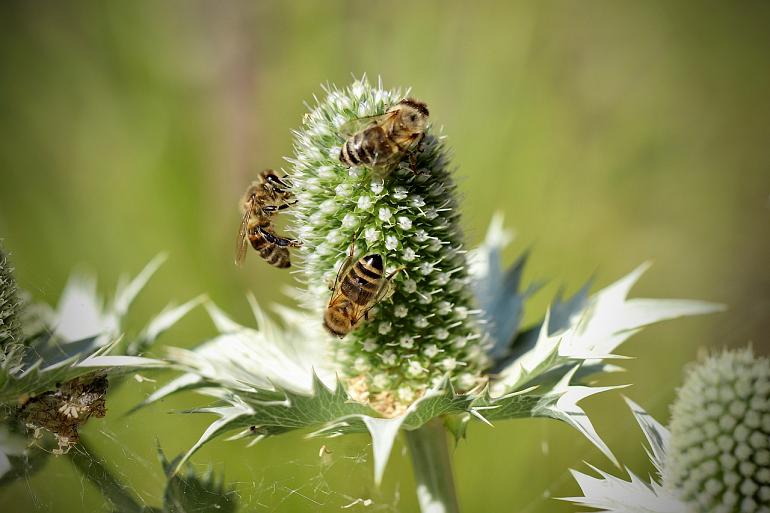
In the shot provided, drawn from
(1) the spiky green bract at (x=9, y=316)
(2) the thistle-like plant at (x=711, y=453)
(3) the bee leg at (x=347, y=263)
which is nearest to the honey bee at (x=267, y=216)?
(3) the bee leg at (x=347, y=263)

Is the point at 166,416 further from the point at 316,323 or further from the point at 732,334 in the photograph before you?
the point at 732,334

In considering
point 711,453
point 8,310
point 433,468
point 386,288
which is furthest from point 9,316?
point 711,453

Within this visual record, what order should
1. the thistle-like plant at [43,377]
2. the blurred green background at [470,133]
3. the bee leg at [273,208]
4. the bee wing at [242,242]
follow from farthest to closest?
the blurred green background at [470,133]
the bee wing at [242,242]
the bee leg at [273,208]
the thistle-like plant at [43,377]

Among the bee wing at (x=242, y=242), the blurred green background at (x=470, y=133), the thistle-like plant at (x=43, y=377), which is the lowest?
the thistle-like plant at (x=43, y=377)

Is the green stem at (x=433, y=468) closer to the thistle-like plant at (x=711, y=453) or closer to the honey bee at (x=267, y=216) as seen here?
the thistle-like plant at (x=711, y=453)

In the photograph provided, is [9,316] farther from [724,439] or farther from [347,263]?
[724,439]

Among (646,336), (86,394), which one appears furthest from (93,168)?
(646,336)
